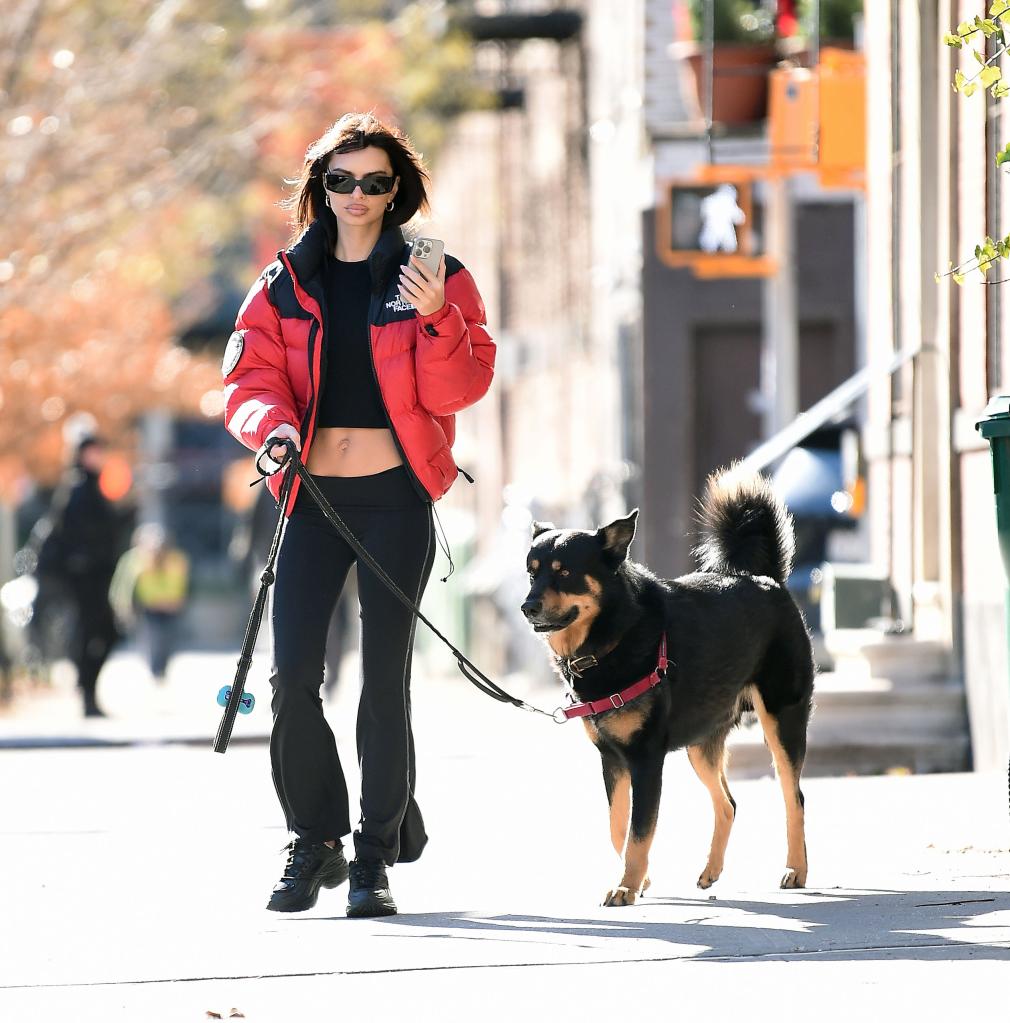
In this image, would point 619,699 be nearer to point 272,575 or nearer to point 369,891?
point 369,891

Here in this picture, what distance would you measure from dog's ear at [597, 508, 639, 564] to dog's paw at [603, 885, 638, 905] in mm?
910

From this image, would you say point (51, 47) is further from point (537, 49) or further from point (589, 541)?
point (589, 541)

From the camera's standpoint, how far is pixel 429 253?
5.95 meters

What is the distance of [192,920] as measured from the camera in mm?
6152

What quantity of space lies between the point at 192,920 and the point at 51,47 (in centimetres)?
1469

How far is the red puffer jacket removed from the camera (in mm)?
6031

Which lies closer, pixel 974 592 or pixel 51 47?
pixel 974 592

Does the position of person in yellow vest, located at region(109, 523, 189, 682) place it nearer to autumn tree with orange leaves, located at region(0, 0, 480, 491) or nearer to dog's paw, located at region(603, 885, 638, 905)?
autumn tree with orange leaves, located at region(0, 0, 480, 491)

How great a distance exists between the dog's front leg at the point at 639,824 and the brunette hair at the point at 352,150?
5.53 ft

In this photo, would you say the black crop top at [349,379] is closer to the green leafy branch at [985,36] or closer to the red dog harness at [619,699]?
the red dog harness at [619,699]

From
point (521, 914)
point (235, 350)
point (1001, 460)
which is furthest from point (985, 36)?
point (521, 914)

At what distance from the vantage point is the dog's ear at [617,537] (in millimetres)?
6195

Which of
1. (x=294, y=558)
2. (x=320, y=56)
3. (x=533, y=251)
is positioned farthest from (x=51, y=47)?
(x=294, y=558)

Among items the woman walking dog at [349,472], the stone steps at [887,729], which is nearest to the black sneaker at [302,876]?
the woman walking dog at [349,472]
